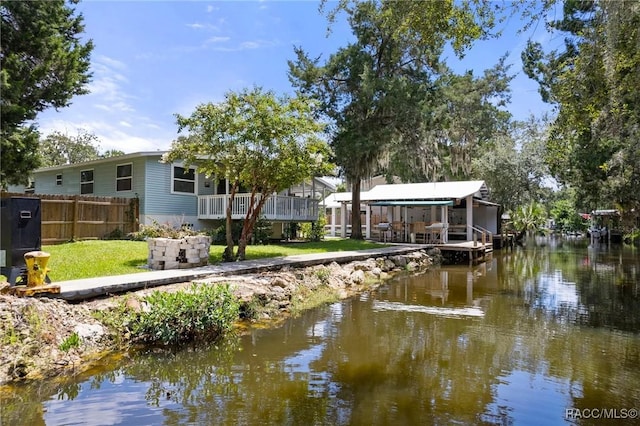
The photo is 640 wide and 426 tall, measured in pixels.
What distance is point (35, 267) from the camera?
6781 millimetres

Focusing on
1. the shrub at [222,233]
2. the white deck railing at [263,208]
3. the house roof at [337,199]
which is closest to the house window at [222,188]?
the white deck railing at [263,208]

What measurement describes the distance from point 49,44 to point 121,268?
8242mm

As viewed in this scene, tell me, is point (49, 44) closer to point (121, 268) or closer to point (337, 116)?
point (121, 268)

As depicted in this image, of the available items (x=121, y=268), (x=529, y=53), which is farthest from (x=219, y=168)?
(x=529, y=53)

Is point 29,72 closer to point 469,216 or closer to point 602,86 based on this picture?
point 602,86

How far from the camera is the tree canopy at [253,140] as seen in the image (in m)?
11.7

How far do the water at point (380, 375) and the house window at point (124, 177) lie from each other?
1248 centimetres

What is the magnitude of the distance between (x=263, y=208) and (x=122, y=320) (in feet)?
37.2

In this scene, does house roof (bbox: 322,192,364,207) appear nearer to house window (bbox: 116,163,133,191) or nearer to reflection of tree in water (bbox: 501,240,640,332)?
reflection of tree in water (bbox: 501,240,640,332)

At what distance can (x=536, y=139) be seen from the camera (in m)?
32.8

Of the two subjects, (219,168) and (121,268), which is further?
(219,168)

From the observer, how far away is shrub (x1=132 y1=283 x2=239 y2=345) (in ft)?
23.0

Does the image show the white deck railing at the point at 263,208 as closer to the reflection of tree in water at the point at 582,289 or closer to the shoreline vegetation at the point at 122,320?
the shoreline vegetation at the point at 122,320

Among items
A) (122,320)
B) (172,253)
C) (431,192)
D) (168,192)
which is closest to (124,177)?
(168,192)
